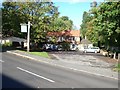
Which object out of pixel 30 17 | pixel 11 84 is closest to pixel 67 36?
pixel 30 17

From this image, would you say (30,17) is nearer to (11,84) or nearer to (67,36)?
(67,36)

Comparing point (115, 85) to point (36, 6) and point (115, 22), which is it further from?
point (36, 6)

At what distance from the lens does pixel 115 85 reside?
17719 millimetres

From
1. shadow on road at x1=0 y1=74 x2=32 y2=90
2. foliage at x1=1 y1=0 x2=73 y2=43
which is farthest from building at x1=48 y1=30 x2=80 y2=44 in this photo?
shadow on road at x1=0 y1=74 x2=32 y2=90

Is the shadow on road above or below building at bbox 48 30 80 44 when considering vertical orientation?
below

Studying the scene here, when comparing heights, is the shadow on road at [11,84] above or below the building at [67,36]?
below

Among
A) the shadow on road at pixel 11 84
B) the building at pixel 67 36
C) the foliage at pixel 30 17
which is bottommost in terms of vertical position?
the shadow on road at pixel 11 84

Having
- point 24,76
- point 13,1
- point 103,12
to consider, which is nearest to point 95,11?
point 103,12

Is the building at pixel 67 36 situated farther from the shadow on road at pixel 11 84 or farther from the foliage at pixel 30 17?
the shadow on road at pixel 11 84

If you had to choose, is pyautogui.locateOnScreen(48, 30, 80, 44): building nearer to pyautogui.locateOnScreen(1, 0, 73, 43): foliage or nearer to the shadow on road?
pyautogui.locateOnScreen(1, 0, 73, 43): foliage

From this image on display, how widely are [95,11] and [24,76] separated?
21158 mm

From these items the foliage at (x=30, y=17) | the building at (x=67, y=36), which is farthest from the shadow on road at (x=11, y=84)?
the building at (x=67, y=36)

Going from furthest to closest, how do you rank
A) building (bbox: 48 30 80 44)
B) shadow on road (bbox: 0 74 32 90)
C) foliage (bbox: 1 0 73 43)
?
building (bbox: 48 30 80 44) → foliage (bbox: 1 0 73 43) → shadow on road (bbox: 0 74 32 90)

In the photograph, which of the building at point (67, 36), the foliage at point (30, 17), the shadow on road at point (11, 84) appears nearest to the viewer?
the shadow on road at point (11, 84)
